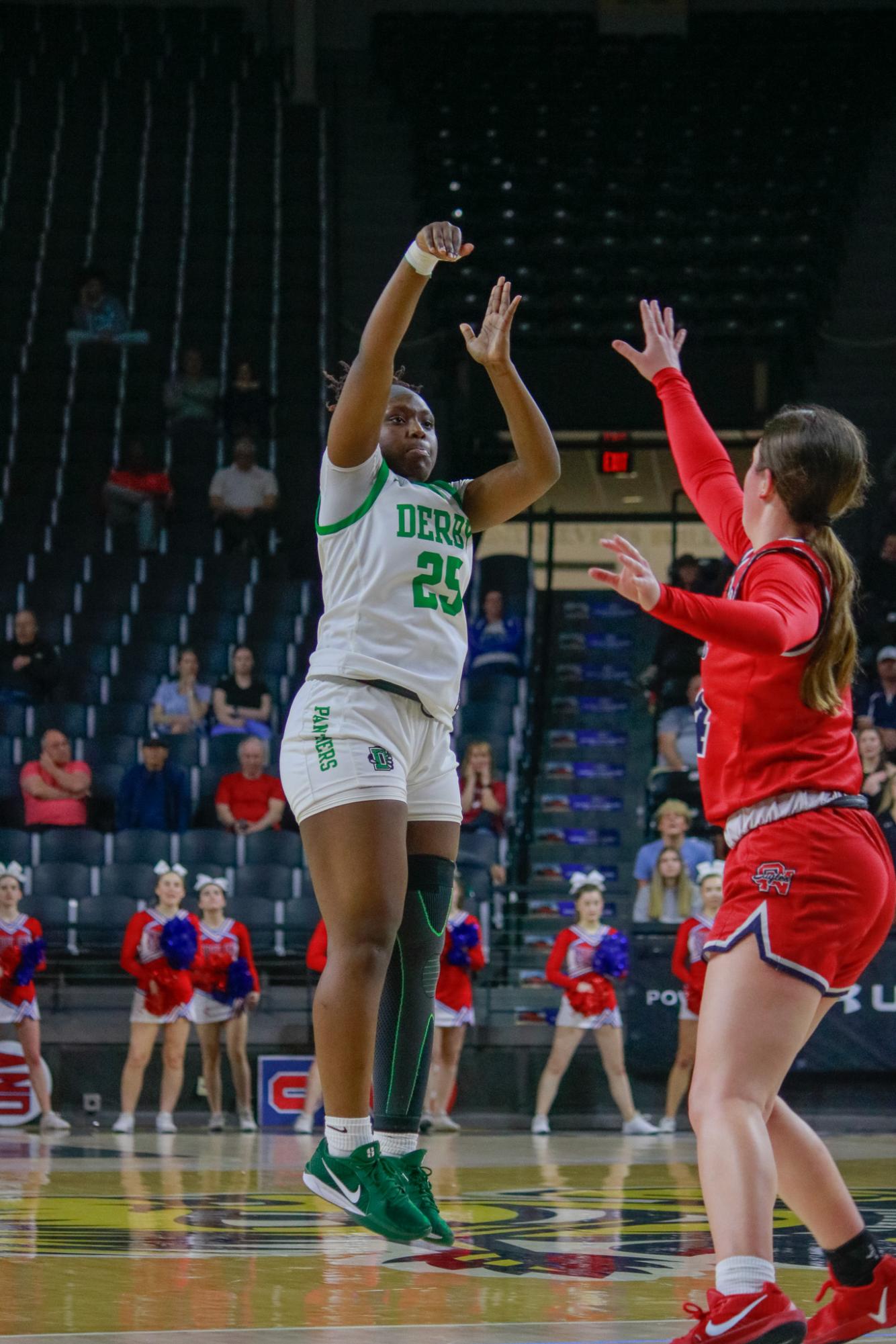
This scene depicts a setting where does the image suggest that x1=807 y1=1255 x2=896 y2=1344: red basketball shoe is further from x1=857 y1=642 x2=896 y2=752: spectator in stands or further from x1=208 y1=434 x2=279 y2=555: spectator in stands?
x1=208 y1=434 x2=279 y2=555: spectator in stands

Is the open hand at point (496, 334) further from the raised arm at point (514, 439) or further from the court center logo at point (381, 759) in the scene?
the court center logo at point (381, 759)

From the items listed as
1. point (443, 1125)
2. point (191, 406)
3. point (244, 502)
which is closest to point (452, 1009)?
point (443, 1125)

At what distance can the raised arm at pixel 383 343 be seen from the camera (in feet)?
12.9

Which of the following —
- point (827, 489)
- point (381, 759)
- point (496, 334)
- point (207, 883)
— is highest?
point (496, 334)

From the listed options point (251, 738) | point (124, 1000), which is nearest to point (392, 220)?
point (251, 738)

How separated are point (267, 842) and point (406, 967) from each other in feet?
30.1

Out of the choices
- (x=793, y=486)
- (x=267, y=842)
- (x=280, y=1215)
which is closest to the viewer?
(x=793, y=486)

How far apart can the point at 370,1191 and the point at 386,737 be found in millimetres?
995

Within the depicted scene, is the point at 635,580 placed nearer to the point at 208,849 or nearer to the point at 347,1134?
the point at 347,1134

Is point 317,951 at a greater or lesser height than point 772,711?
lesser

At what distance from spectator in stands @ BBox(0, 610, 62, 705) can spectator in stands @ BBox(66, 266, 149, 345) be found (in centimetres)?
517

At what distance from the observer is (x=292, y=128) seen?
2212 cm

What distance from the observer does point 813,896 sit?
3.42 meters

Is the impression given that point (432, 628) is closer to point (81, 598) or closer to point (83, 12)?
point (81, 598)
